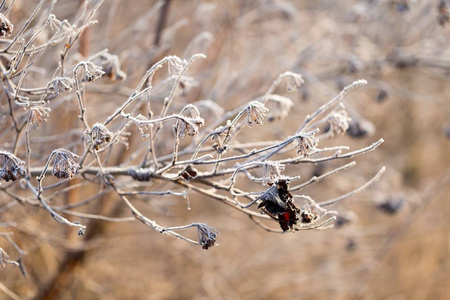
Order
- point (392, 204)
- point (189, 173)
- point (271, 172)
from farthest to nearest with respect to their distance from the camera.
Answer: point (392, 204)
point (189, 173)
point (271, 172)

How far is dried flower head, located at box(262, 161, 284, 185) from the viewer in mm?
1748

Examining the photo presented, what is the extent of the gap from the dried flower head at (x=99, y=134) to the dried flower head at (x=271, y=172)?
555mm

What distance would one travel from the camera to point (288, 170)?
510 cm

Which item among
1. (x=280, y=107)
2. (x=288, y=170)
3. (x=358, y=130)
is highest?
(x=288, y=170)

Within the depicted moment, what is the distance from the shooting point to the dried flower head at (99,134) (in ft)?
5.82

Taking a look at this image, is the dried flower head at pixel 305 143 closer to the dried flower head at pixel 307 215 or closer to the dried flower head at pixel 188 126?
the dried flower head at pixel 307 215

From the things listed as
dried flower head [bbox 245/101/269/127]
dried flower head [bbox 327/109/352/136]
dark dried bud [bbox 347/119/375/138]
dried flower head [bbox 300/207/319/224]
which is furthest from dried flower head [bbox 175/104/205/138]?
dark dried bud [bbox 347/119/375/138]

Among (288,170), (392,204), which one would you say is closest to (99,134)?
(392,204)

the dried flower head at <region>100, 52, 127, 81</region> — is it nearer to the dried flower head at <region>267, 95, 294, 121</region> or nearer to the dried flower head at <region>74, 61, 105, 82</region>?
the dried flower head at <region>74, 61, 105, 82</region>

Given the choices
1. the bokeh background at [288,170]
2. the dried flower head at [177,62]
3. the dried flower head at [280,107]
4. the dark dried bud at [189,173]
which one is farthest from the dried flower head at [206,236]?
the bokeh background at [288,170]

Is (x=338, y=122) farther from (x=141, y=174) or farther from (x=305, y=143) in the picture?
(x=141, y=174)

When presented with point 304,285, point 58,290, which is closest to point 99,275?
point 58,290

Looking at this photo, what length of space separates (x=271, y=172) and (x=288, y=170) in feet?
11.0

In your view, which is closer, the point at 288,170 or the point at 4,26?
the point at 4,26
